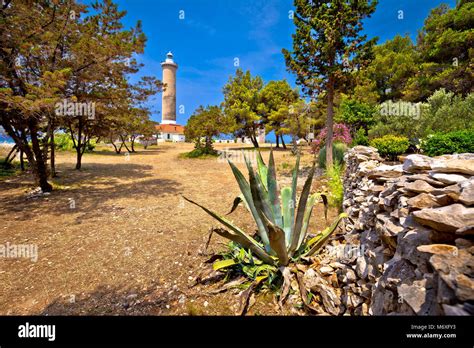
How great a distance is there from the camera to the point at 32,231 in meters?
4.43

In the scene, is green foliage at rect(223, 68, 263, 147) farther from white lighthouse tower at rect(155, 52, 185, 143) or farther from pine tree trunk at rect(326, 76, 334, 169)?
white lighthouse tower at rect(155, 52, 185, 143)

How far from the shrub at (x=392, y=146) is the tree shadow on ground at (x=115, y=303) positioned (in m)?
7.50

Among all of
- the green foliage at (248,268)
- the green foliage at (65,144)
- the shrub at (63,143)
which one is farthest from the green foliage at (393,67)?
A: the shrub at (63,143)

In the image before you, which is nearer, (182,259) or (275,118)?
(182,259)

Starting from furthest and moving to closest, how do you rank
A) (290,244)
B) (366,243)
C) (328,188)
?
1. (328,188)
2. (290,244)
3. (366,243)

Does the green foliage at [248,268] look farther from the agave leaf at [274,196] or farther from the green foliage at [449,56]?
the green foliage at [449,56]

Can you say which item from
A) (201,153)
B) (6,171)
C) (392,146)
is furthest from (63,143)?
(392,146)

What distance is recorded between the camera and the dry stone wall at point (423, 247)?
1.05 meters

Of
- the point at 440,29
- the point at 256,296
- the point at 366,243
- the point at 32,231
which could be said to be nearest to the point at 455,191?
the point at 366,243

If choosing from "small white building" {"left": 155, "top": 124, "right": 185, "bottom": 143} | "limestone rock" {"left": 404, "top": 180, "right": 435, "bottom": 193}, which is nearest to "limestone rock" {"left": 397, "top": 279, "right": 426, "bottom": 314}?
"limestone rock" {"left": 404, "top": 180, "right": 435, "bottom": 193}

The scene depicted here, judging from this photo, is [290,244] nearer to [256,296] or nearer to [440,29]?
[256,296]

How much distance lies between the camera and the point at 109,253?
3.56m

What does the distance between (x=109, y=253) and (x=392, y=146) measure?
8302mm
